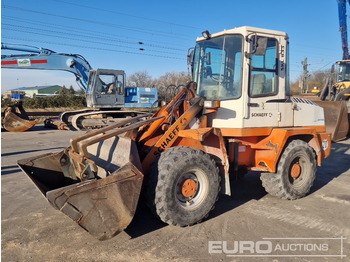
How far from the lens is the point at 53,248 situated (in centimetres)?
339

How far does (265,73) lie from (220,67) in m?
0.77

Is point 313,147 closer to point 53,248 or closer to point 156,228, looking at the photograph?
point 156,228

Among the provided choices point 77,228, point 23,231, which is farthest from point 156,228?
point 23,231

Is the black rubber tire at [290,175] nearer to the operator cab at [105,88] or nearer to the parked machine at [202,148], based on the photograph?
the parked machine at [202,148]

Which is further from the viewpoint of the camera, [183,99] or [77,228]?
[183,99]

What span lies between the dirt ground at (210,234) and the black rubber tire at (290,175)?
6.7 inches

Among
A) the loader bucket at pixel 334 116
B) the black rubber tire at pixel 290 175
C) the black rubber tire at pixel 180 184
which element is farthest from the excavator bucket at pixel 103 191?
the loader bucket at pixel 334 116

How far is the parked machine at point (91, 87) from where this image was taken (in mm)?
14266

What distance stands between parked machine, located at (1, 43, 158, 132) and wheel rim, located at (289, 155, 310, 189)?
1050 centimetres

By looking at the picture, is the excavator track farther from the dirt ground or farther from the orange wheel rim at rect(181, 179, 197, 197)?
the orange wheel rim at rect(181, 179, 197, 197)

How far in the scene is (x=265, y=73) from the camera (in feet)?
16.2

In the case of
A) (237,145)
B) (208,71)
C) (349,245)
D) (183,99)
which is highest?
(208,71)

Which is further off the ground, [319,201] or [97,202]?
[97,202]

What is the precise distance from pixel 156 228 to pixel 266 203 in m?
2.02
